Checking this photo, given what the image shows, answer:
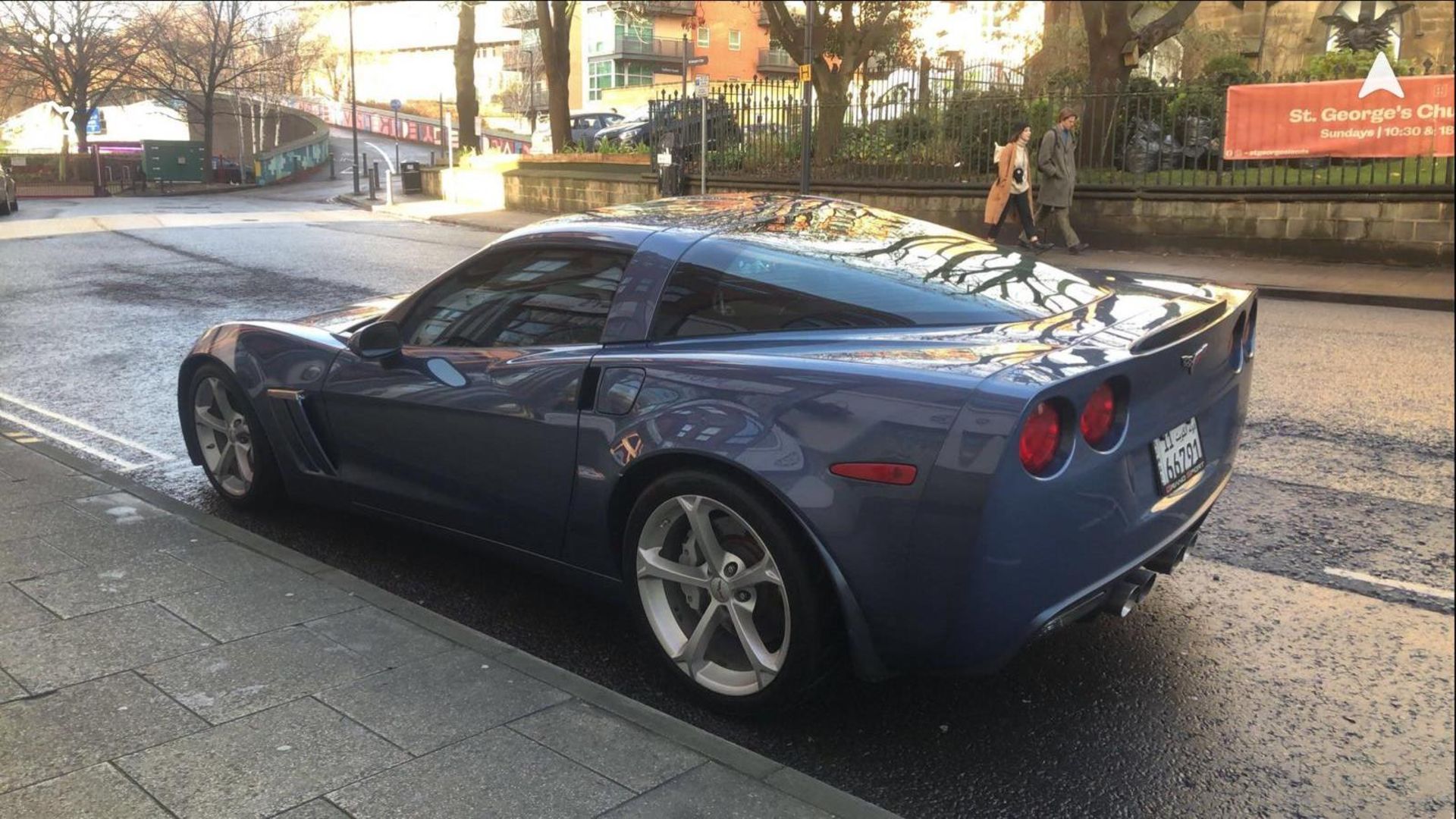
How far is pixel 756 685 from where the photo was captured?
3.09 m

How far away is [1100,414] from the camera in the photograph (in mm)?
2793

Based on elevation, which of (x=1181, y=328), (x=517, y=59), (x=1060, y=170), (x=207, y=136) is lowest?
(x=1181, y=328)

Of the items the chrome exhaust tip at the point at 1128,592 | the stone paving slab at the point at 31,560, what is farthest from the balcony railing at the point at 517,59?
the chrome exhaust tip at the point at 1128,592

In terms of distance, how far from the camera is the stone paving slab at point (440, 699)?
9.39ft

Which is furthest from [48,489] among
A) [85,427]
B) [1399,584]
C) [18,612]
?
[1399,584]

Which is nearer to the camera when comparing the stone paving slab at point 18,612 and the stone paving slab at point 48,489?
the stone paving slab at point 18,612

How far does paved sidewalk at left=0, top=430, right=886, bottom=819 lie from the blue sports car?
407 mm

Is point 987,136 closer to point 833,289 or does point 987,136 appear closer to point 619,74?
point 833,289

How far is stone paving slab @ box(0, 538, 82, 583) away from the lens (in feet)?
13.0

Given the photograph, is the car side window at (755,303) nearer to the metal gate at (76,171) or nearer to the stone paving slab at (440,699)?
the stone paving slab at (440,699)

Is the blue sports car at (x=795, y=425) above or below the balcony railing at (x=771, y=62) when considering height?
below

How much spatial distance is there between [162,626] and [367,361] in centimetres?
115

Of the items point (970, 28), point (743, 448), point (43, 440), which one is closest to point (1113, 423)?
point (743, 448)

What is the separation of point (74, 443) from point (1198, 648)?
5.84 meters
